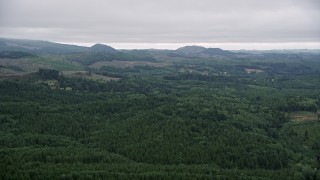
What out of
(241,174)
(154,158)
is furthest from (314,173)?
(154,158)

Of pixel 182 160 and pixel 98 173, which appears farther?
pixel 182 160

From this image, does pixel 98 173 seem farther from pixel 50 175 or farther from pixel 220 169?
pixel 220 169

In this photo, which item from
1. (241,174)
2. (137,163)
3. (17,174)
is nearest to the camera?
(17,174)

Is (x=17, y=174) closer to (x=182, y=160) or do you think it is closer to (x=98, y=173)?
(x=98, y=173)

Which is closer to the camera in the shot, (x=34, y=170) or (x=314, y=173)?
(x=34, y=170)

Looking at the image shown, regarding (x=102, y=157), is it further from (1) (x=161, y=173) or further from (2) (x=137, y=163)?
(1) (x=161, y=173)

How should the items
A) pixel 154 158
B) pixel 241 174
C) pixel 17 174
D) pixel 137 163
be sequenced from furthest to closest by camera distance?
1. pixel 154 158
2. pixel 137 163
3. pixel 241 174
4. pixel 17 174

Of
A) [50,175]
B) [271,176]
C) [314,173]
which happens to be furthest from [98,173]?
[314,173]

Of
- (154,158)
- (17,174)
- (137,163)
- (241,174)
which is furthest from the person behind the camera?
(154,158)
